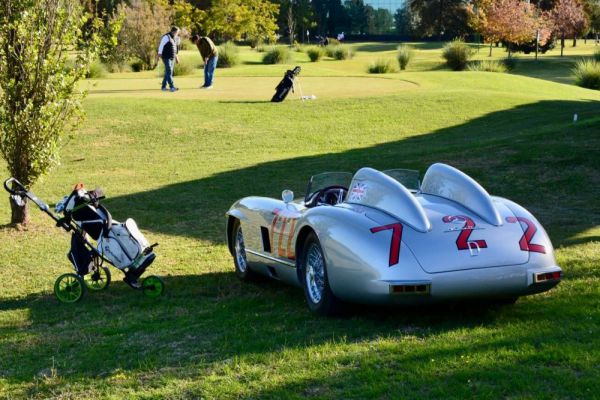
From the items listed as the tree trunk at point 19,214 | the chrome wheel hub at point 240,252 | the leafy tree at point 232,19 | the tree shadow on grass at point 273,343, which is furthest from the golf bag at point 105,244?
the leafy tree at point 232,19

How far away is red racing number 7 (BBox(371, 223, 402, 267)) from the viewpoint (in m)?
6.42

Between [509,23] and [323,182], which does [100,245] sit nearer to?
[323,182]

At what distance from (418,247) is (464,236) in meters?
0.38

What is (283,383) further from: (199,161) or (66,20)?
(199,161)

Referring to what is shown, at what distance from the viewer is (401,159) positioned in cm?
1781

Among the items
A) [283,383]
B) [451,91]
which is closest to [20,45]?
[283,383]

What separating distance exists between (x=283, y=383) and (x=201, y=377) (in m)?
0.59

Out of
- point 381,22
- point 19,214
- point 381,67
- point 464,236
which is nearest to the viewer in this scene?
point 464,236

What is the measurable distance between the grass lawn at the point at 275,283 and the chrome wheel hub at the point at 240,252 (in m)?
0.24

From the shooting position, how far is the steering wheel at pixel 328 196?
8.15 metres

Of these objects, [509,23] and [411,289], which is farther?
[509,23]

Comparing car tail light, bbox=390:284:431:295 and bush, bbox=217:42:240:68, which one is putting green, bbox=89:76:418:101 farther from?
car tail light, bbox=390:284:431:295

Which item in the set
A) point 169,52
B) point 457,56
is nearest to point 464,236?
point 169,52

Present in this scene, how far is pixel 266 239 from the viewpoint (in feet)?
27.9
